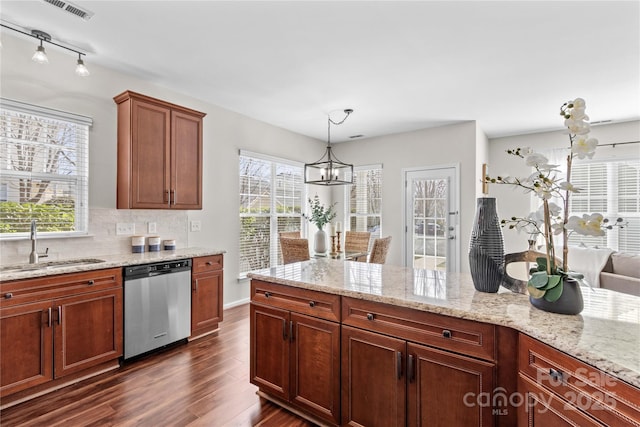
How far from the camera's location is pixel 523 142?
5.48 m

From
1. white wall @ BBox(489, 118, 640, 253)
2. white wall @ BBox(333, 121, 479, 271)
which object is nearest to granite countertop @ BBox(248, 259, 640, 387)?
white wall @ BBox(333, 121, 479, 271)

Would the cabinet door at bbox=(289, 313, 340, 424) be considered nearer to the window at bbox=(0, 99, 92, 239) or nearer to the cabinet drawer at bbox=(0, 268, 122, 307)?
the cabinet drawer at bbox=(0, 268, 122, 307)

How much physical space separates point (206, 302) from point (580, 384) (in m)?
3.13

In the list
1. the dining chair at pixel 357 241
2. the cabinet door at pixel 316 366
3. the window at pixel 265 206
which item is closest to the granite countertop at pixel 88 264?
the window at pixel 265 206

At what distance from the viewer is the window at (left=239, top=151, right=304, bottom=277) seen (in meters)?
4.61

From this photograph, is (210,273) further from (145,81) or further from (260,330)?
(145,81)

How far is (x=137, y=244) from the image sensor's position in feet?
10.5

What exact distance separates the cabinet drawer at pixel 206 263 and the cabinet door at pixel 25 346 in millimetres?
1186

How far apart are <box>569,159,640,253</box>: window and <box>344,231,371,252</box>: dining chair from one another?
3.36 metres

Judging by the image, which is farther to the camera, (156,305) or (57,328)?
(156,305)

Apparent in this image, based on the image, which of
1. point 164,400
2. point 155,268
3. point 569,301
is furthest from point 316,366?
point 155,268

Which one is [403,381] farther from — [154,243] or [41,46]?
[41,46]

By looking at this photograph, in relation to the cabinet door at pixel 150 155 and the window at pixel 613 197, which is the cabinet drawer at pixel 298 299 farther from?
the window at pixel 613 197

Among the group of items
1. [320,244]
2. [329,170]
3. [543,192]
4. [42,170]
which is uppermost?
[329,170]
